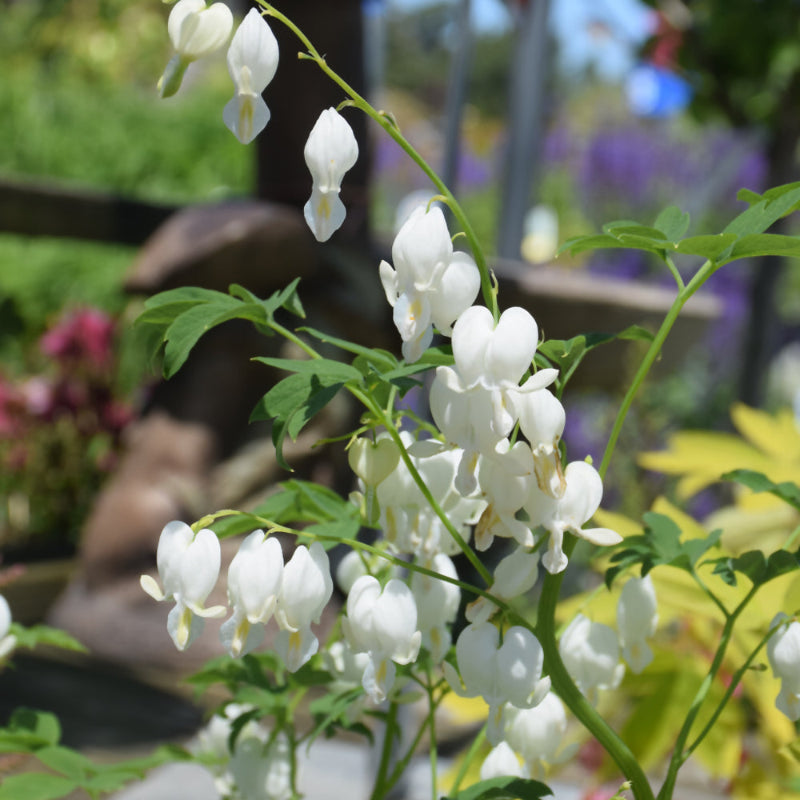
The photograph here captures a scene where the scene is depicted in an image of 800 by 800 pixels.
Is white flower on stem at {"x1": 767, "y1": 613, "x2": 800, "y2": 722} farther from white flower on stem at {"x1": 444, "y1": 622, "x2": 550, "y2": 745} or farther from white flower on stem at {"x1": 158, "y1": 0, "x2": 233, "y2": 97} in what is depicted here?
white flower on stem at {"x1": 158, "y1": 0, "x2": 233, "y2": 97}

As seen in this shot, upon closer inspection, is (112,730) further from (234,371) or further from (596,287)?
(596,287)

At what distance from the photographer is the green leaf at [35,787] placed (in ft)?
2.52

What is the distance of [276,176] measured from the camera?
10.2ft

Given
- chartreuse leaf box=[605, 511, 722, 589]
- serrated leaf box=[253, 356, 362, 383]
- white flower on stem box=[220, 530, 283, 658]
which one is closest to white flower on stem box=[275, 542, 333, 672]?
white flower on stem box=[220, 530, 283, 658]

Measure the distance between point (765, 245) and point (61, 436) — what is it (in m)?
3.38

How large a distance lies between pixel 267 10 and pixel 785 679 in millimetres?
553

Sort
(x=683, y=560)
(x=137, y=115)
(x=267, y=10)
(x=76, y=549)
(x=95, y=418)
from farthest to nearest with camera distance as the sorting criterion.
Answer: (x=137, y=115) → (x=95, y=418) → (x=76, y=549) → (x=683, y=560) → (x=267, y=10)

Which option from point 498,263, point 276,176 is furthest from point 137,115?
point 498,263

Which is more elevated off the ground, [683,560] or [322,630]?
[683,560]

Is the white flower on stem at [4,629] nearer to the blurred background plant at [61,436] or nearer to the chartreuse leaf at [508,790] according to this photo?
the chartreuse leaf at [508,790]

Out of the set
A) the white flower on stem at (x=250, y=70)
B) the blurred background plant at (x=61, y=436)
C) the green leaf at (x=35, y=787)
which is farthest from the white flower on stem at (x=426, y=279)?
the blurred background plant at (x=61, y=436)

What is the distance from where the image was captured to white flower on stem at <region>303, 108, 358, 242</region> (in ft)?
2.05

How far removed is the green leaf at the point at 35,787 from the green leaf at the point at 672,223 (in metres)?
0.62

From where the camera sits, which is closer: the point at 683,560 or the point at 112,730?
the point at 683,560
